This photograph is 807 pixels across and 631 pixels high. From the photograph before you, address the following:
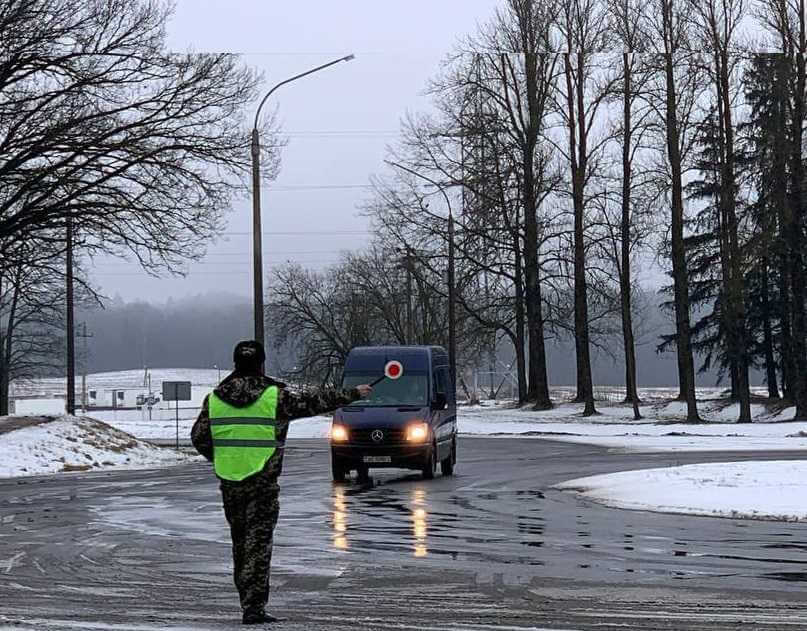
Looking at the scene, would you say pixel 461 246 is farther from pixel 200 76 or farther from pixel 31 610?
pixel 31 610

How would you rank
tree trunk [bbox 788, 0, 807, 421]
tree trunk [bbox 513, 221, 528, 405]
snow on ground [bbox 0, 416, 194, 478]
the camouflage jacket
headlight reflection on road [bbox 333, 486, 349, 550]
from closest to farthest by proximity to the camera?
the camouflage jacket < headlight reflection on road [bbox 333, 486, 349, 550] < snow on ground [bbox 0, 416, 194, 478] < tree trunk [bbox 788, 0, 807, 421] < tree trunk [bbox 513, 221, 528, 405]

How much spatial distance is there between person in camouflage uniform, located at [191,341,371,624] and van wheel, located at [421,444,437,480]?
1466 centimetres

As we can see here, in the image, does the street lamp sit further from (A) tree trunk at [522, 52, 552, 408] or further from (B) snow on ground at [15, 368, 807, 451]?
(A) tree trunk at [522, 52, 552, 408]

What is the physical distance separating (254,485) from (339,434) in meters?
14.6

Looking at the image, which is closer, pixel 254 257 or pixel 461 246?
pixel 254 257

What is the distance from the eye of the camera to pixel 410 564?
1195cm

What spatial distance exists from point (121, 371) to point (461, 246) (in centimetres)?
12130

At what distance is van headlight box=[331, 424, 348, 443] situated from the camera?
23250mm

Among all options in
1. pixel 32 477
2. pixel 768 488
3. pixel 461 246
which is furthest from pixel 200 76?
pixel 461 246

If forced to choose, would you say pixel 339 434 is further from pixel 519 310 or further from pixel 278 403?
pixel 519 310

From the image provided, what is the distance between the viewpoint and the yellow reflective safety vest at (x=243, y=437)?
345 inches

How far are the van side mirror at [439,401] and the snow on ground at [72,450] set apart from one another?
34.4 feet

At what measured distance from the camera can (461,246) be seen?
56594 millimetres

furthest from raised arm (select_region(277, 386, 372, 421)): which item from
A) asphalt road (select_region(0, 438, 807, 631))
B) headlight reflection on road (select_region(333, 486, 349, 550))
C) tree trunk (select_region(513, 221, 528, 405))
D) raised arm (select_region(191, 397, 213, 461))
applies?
tree trunk (select_region(513, 221, 528, 405))
